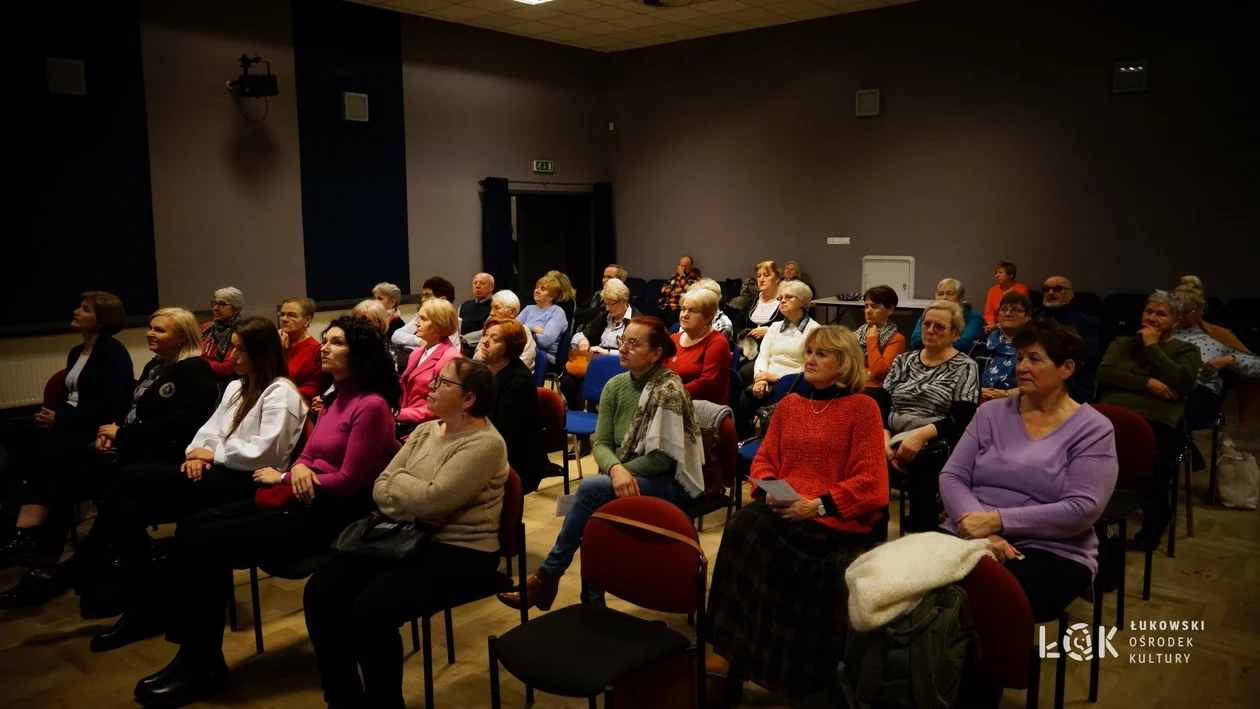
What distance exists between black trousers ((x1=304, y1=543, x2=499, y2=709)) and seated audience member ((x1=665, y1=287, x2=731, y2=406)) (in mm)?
1791

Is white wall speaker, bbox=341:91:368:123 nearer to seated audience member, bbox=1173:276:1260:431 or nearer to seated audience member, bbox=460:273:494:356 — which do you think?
seated audience member, bbox=460:273:494:356

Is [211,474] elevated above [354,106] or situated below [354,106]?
below

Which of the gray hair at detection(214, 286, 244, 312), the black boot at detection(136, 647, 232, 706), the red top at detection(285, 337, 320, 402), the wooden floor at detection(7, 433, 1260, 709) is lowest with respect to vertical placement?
the wooden floor at detection(7, 433, 1260, 709)

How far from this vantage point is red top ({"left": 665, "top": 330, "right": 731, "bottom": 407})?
4242mm

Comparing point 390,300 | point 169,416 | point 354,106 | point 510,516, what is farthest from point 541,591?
point 354,106

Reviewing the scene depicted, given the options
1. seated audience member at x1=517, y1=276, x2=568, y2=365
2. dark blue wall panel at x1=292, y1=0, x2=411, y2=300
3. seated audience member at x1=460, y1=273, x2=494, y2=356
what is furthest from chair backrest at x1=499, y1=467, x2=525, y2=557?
dark blue wall panel at x1=292, y1=0, x2=411, y2=300

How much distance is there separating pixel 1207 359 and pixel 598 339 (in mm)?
3772

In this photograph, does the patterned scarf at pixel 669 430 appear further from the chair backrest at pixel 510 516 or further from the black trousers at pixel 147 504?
the black trousers at pixel 147 504

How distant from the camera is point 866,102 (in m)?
9.40

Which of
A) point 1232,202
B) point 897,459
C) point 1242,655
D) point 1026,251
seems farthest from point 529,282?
point 1242,655

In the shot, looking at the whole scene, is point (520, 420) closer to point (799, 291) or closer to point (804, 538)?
point (804, 538)

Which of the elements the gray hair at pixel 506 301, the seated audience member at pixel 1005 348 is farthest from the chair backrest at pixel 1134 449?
the gray hair at pixel 506 301

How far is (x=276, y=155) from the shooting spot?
27.5 feet

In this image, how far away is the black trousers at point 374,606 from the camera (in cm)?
249
